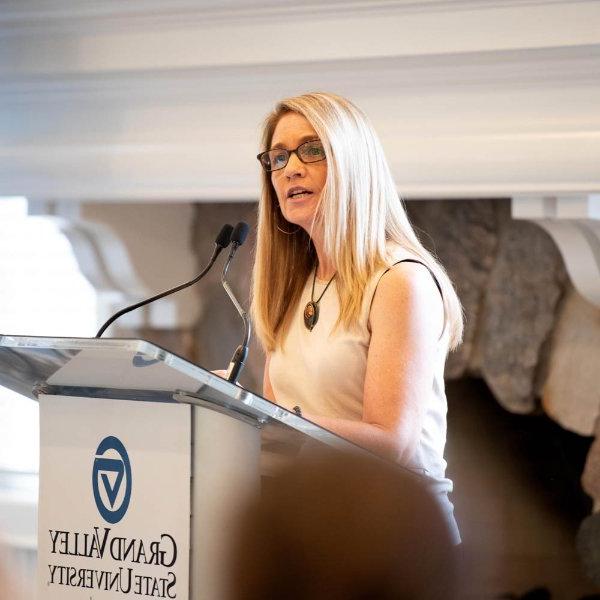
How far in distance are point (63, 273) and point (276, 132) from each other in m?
1.61

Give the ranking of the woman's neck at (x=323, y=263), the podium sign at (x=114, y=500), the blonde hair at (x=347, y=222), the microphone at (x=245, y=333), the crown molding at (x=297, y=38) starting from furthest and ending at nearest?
1. the crown molding at (x=297, y=38)
2. the woman's neck at (x=323, y=263)
3. the blonde hair at (x=347, y=222)
4. the microphone at (x=245, y=333)
5. the podium sign at (x=114, y=500)

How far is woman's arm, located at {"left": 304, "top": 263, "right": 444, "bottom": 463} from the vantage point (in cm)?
138

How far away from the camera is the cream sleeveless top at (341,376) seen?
1498 mm

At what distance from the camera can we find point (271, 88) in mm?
2436

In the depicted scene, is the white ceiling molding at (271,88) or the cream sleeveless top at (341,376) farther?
the white ceiling molding at (271,88)

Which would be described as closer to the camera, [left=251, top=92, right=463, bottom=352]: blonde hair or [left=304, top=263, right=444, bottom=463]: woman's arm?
[left=304, top=263, right=444, bottom=463]: woman's arm

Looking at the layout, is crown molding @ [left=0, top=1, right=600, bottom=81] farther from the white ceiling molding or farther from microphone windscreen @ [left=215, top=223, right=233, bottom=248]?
microphone windscreen @ [left=215, top=223, right=233, bottom=248]

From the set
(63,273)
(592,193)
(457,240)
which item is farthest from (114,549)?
(63,273)

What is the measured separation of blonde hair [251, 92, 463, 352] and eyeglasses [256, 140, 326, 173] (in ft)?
0.07

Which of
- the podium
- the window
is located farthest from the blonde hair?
the window

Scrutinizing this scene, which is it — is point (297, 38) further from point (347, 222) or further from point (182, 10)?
point (347, 222)

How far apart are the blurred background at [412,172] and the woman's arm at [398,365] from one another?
0.83m

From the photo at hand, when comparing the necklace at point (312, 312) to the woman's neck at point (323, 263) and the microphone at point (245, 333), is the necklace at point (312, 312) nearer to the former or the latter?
the woman's neck at point (323, 263)

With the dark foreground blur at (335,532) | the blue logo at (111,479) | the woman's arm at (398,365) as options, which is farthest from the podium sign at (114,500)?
the dark foreground blur at (335,532)
